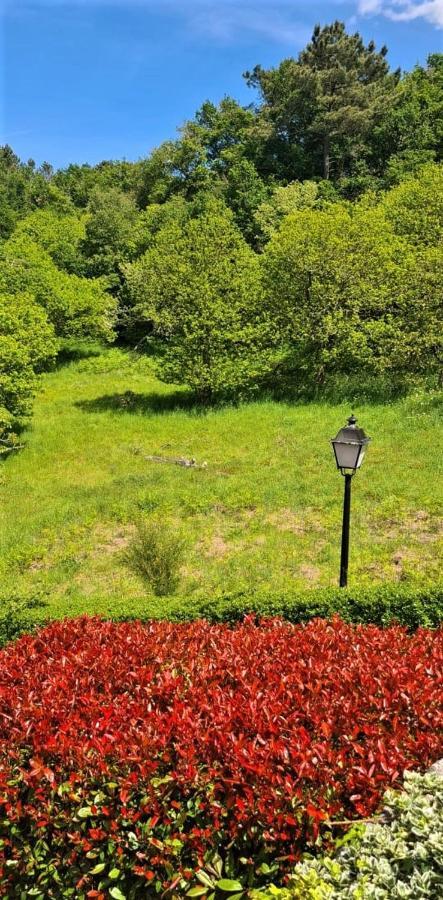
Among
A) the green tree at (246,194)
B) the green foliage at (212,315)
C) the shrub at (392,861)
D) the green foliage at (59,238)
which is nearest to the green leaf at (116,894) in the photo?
the shrub at (392,861)

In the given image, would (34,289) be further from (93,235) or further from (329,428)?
(329,428)

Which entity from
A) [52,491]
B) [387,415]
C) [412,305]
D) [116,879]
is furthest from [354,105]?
[116,879]

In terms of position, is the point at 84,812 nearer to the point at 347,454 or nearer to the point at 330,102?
the point at 347,454

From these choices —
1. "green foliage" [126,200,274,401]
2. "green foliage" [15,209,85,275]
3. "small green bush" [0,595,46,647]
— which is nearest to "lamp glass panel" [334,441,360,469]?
"small green bush" [0,595,46,647]

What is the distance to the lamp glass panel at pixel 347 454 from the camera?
708 cm

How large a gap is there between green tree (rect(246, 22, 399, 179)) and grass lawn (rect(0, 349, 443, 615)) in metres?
25.5

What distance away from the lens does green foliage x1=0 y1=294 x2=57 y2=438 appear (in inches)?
731

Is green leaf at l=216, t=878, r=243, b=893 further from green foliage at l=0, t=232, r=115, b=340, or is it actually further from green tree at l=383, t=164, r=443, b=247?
green foliage at l=0, t=232, r=115, b=340

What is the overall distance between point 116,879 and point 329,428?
14711 millimetres

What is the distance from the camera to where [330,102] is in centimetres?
3531

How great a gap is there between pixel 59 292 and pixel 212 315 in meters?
11.8

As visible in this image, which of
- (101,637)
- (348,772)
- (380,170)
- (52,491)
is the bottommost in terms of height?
(52,491)

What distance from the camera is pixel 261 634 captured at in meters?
4.98

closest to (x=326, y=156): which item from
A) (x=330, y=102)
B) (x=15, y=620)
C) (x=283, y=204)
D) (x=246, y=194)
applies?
(x=330, y=102)
